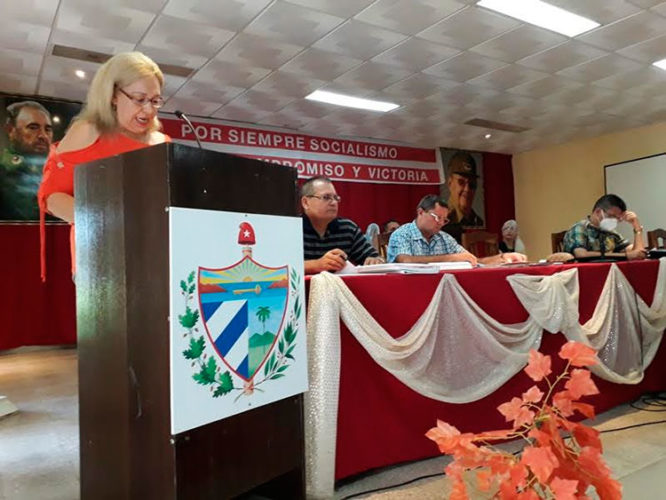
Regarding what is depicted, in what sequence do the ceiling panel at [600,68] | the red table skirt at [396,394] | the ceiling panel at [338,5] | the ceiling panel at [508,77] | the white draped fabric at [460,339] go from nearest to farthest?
the white draped fabric at [460,339] → the red table skirt at [396,394] → the ceiling panel at [338,5] → the ceiling panel at [600,68] → the ceiling panel at [508,77]

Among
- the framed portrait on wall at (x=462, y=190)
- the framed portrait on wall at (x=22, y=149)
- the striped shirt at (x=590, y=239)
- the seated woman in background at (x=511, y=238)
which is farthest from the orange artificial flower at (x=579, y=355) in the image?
the framed portrait on wall at (x=462, y=190)

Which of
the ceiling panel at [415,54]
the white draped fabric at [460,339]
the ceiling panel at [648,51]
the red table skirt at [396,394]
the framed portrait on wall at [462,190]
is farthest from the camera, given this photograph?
the framed portrait on wall at [462,190]

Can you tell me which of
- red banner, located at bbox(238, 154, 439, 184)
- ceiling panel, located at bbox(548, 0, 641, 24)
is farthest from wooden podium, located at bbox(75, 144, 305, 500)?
red banner, located at bbox(238, 154, 439, 184)

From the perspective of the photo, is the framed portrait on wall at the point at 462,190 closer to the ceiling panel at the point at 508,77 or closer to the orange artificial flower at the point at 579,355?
the ceiling panel at the point at 508,77

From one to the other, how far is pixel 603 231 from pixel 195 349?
3272 mm

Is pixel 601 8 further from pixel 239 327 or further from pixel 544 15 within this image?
pixel 239 327

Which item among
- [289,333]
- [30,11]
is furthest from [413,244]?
[30,11]

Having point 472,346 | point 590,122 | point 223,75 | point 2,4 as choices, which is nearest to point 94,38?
point 2,4

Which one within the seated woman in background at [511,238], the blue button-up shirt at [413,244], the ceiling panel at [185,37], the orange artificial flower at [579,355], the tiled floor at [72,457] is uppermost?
the ceiling panel at [185,37]

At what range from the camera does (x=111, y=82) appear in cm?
109

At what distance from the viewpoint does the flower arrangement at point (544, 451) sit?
49 cm

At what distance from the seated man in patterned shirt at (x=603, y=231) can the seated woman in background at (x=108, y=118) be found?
9.56 feet

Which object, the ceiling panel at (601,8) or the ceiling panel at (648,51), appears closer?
the ceiling panel at (601,8)

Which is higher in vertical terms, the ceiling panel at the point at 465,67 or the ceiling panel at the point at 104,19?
the ceiling panel at the point at 465,67
